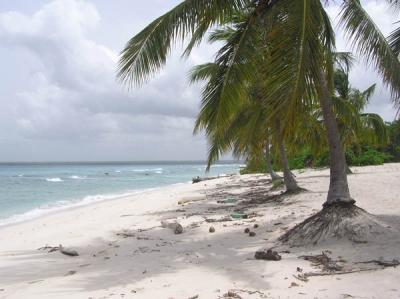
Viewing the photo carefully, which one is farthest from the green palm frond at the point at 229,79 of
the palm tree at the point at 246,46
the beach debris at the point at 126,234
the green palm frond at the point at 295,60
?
the beach debris at the point at 126,234

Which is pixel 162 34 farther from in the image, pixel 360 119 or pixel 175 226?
pixel 360 119

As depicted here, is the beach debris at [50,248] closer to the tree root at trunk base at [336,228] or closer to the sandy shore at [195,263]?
the sandy shore at [195,263]

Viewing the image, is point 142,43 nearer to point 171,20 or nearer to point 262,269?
point 171,20

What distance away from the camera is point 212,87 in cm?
670

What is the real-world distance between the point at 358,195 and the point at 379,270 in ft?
22.4

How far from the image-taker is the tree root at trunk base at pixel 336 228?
245 inches

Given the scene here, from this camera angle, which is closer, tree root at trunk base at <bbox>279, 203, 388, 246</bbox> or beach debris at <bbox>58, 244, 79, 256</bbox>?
tree root at trunk base at <bbox>279, 203, 388, 246</bbox>

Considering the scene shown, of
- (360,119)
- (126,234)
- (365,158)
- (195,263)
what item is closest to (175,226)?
(126,234)

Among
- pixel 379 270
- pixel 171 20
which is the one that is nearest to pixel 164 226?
pixel 171 20

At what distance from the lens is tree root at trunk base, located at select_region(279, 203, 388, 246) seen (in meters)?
6.22

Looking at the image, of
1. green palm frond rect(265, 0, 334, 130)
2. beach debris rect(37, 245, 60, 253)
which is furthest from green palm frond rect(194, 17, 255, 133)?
beach debris rect(37, 245, 60, 253)

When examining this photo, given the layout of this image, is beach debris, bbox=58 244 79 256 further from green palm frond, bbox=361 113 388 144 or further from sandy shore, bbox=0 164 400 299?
green palm frond, bbox=361 113 388 144

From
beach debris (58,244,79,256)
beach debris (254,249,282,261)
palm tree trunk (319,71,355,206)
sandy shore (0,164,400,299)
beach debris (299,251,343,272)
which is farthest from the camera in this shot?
beach debris (58,244,79,256)

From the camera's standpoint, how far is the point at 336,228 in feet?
21.0
